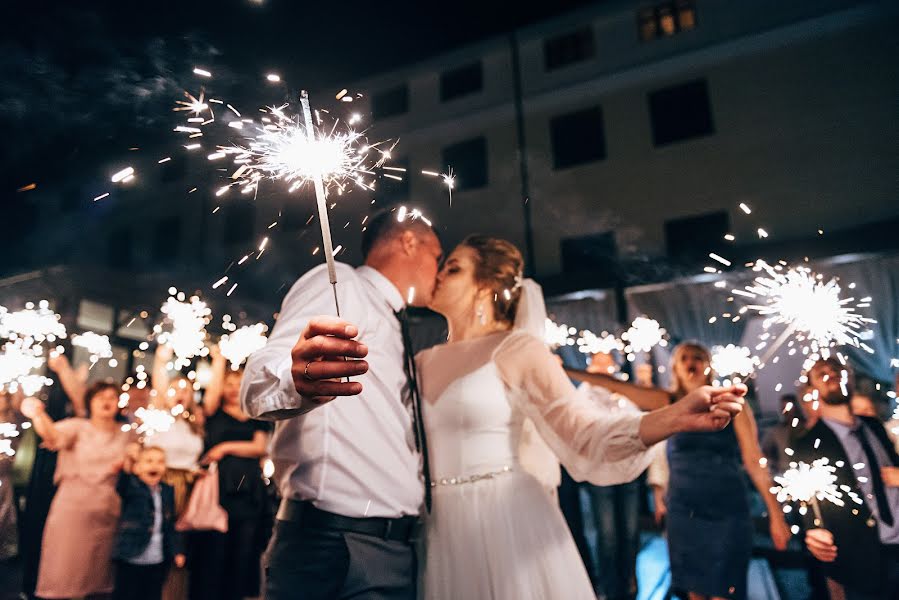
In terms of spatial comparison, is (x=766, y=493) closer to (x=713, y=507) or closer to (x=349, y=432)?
(x=713, y=507)

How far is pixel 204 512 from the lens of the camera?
3.87 meters

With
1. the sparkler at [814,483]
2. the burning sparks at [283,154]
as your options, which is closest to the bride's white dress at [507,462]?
the burning sparks at [283,154]

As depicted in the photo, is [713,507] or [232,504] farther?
[232,504]

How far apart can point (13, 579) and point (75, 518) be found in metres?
3.08

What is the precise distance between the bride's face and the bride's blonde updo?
32 millimetres

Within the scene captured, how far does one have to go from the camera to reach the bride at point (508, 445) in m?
1.71

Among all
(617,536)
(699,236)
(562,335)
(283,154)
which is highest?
(699,236)

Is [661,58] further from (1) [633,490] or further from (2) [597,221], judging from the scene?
(1) [633,490]

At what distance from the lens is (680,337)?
7.91 metres

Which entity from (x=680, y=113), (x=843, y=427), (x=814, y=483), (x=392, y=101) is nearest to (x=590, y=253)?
(x=680, y=113)

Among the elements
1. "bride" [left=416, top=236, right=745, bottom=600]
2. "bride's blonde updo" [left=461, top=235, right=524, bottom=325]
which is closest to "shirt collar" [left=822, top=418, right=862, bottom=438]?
"bride" [left=416, top=236, right=745, bottom=600]

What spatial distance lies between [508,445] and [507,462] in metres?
0.07

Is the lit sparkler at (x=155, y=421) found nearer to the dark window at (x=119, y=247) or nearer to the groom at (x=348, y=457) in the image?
the groom at (x=348, y=457)

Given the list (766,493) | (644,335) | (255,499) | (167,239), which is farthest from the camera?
(167,239)
